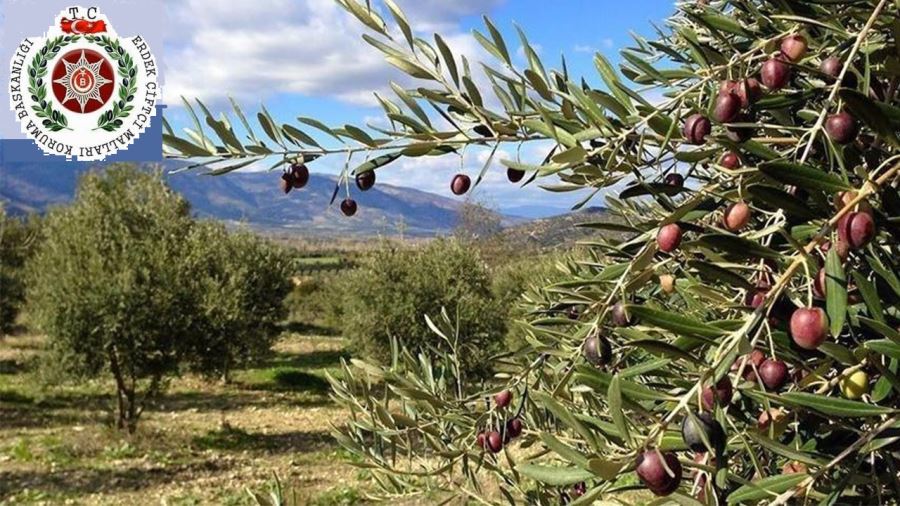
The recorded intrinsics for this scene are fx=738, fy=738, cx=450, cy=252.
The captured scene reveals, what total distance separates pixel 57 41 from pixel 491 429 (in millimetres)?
10103

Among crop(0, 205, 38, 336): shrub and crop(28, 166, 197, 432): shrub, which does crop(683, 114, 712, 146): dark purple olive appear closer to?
crop(28, 166, 197, 432): shrub

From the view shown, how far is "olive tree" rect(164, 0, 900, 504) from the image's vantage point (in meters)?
0.75

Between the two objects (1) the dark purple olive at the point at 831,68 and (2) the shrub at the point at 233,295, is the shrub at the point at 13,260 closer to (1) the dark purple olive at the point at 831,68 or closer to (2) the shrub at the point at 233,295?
(2) the shrub at the point at 233,295

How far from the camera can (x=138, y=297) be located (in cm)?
1448

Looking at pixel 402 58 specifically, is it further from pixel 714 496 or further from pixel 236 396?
pixel 236 396

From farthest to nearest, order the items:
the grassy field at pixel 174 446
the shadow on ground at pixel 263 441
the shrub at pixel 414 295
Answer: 1. the shrub at pixel 414 295
2. the shadow on ground at pixel 263 441
3. the grassy field at pixel 174 446

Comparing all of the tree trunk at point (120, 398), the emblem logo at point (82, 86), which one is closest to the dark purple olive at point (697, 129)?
the emblem logo at point (82, 86)

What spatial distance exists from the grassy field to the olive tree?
766 cm

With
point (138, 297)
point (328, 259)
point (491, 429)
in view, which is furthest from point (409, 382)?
point (328, 259)

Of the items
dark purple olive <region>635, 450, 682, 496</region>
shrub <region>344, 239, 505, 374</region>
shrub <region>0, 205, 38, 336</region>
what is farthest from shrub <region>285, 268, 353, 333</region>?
dark purple olive <region>635, 450, 682, 496</region>

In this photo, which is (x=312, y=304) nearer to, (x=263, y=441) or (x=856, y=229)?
(x=263, y=441)

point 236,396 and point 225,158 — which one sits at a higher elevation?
point 225,158

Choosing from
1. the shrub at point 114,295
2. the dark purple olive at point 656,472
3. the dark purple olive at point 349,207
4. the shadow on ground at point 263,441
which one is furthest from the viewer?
the shadow on ground at point 263,441

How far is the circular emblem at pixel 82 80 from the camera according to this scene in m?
10.2
